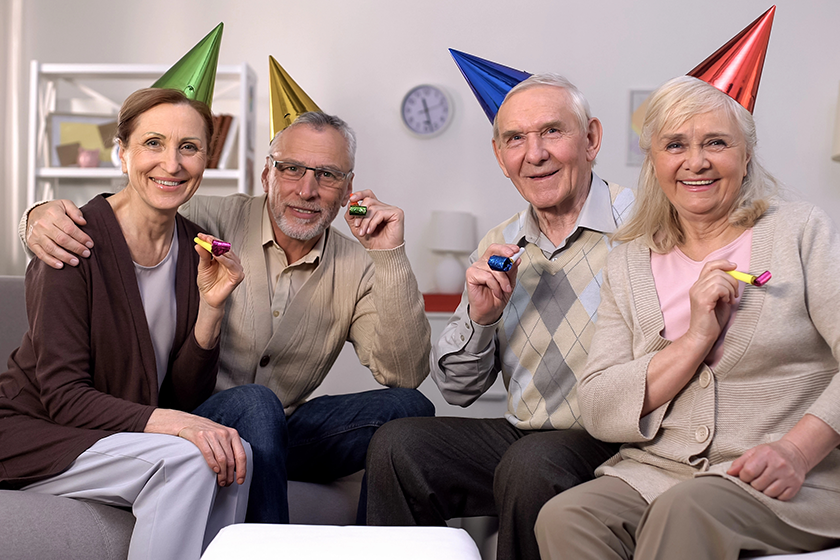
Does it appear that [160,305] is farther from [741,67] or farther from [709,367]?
[741,67]

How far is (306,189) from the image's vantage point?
1.95 metres

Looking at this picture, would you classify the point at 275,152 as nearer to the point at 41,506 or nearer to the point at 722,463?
the point at 41,506

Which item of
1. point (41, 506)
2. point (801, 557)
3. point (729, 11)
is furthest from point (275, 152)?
point (729, 11)

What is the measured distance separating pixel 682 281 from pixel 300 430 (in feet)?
3.21

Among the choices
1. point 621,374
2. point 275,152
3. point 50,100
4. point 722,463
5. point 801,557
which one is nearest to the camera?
point 801,557

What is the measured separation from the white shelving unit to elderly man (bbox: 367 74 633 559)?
1908mm

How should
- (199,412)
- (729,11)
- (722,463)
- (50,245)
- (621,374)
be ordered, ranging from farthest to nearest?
(729,11) → (199,412) → (50,245) → (621,374) → (722,463)

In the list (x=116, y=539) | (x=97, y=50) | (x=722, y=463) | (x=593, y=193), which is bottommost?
(x=116, y=539)

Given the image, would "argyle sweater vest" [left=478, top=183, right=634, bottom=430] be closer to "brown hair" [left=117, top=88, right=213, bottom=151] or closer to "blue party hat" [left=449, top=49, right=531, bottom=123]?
"blue party hat" [left=449, top=49, right=531, bottom=123]

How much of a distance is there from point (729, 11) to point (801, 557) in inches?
128

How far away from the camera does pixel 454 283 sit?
12.0 feet

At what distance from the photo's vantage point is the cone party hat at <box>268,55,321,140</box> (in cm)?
235

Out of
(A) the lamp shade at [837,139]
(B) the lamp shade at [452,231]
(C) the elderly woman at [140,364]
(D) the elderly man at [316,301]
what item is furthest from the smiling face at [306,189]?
(A) the lamp shade at [837,139]

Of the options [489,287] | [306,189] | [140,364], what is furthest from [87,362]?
[489,287]
